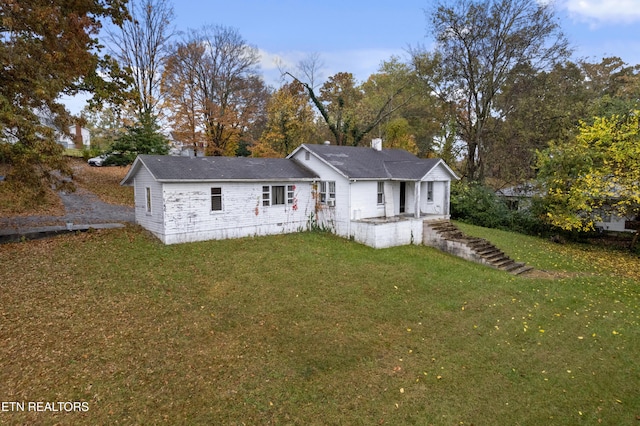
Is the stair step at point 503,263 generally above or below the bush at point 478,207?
below

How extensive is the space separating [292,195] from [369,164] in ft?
15.9

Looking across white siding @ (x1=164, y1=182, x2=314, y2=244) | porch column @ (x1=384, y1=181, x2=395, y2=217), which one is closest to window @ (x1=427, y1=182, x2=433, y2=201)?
porch column @ (x1=384, y1=181, x2=395, y2=217)

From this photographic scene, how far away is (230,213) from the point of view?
635 inches

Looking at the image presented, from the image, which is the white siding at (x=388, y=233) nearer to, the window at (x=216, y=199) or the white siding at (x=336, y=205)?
the white siding at (x=336, y=205)

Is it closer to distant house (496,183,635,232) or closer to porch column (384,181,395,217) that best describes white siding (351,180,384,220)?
porch column (384,181,395,217)

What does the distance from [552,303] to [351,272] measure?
6469 mm

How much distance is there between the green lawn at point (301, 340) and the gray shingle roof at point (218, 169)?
3.24m

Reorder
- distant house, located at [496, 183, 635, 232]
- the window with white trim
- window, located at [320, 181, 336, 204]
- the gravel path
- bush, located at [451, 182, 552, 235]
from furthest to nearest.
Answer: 1. bush, located at [451, 182, 552, 235]
2. distant house, located at [496, 183, 635, 232]
3. window, located at [320, 181, 336, 204]
4. the window with white trim
5. the gravel path

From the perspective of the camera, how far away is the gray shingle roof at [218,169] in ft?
47.9

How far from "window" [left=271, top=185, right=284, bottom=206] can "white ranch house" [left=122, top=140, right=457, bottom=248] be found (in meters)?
0.05

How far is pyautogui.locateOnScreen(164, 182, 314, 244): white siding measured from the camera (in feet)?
47.9

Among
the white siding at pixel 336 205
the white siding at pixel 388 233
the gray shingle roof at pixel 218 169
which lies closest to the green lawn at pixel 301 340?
the white siding at pixel 388 233

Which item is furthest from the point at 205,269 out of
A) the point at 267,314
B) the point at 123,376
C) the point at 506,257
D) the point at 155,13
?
the point at 155,13

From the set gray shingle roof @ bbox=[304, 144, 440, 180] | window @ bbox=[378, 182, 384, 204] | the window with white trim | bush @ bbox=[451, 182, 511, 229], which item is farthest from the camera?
bush @ bbox=[451, 182, 511, 229]
